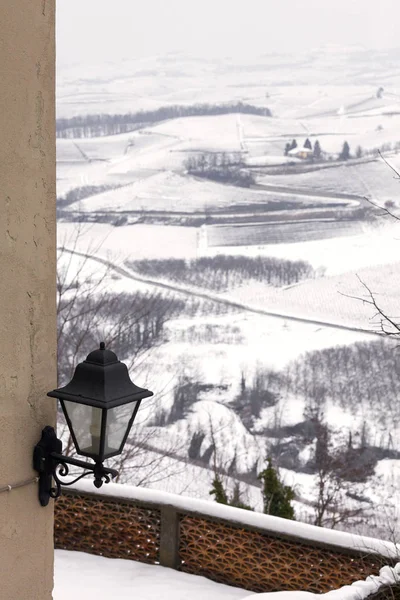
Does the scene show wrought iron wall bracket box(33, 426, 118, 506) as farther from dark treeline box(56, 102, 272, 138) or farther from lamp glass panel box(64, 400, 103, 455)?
dark treeline box(56, 102, 272, 138)

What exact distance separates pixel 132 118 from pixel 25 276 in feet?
270

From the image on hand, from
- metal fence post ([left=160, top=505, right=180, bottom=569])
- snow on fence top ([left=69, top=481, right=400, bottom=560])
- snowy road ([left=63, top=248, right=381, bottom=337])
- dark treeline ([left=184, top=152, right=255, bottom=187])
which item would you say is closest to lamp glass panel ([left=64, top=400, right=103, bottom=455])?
snow on fence top ([left=69, top=481, right=400, bottom=560])

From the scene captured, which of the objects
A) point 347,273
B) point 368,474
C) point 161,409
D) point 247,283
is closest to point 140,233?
point 247,283

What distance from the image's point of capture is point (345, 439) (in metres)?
35.1

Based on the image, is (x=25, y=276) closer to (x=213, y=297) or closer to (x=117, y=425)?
(x=117, y=425)

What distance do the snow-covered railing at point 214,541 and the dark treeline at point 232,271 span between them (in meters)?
49.9

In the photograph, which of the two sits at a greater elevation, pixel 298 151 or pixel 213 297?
pixel 298 151

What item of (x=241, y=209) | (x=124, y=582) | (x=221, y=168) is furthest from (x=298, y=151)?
(x=124, y=582)

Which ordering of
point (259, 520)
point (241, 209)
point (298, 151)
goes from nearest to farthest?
point (259, 520), point (241, 209), point (298, 151)

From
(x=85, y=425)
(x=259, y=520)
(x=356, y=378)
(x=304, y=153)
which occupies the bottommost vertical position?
(x=356, y=378)

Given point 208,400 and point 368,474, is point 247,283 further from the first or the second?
point 368,474

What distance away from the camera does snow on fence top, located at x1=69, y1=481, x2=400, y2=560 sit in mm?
5211

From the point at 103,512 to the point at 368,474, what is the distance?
25.1 m

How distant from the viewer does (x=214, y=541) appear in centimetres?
584
